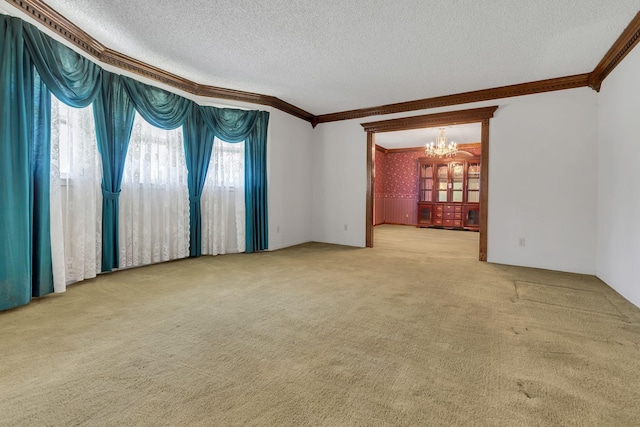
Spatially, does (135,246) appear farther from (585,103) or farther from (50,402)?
(585,103)

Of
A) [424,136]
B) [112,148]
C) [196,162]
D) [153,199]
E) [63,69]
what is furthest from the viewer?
[424,136]

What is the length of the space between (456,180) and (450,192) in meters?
0.39

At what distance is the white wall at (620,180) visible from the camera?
2.73m

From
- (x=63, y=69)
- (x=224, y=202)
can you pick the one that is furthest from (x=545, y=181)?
(x=63, y=69)

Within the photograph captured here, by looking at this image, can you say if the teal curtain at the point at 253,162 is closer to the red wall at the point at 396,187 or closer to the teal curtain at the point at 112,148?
the teal curtain at the point at 112,148

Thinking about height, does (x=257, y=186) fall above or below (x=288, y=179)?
below

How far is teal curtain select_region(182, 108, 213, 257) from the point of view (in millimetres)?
4320

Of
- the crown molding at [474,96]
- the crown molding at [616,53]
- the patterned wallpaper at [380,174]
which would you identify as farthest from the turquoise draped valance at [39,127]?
the patterned wallpaper at [380,174]

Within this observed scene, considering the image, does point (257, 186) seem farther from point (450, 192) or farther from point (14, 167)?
point (450, 192)

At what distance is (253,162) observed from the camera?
16.1 ft

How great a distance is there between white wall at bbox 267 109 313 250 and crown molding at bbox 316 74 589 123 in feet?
2.51

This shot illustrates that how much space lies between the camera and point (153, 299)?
8.98ft

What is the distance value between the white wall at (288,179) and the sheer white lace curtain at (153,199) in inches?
56.5

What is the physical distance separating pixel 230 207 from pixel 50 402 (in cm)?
367
